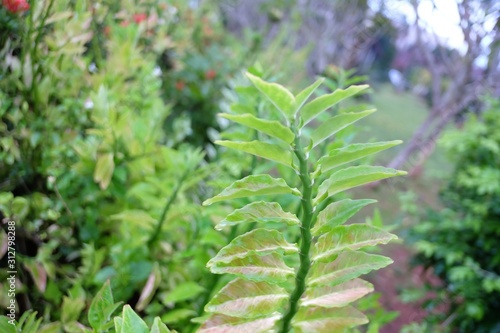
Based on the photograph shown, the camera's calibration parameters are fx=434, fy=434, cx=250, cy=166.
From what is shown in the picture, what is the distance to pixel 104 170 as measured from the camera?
0.77 m

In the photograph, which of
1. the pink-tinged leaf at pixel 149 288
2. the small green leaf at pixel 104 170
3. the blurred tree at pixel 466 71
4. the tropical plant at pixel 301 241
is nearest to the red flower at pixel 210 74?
the blurred tree at pixel 466 71

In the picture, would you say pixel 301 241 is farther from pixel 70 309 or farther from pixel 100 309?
pixel 70 309

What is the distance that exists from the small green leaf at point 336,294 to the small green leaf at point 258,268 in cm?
4

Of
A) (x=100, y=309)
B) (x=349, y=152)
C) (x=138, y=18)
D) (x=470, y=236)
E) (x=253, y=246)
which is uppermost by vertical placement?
(x=138, y=18)

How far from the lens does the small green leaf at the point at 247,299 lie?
1.30ft

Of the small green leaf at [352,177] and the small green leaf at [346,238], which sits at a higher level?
the small green leaf at [352,177]

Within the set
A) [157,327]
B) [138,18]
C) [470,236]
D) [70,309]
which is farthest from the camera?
[470,236]

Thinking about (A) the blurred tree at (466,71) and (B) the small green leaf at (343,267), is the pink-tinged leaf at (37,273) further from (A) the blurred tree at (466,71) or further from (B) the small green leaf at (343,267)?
(A) the blurred tree at (466,71)

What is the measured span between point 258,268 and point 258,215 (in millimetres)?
53

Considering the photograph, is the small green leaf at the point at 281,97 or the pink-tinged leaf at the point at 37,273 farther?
the pink-tinged leaf at the point at 37,273

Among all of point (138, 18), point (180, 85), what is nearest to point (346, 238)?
point (138, 18)

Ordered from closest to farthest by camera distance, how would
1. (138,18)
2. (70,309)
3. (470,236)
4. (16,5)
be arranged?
1. (70,309)
2. (16,5)
3. (138,18)
4. (470,236)

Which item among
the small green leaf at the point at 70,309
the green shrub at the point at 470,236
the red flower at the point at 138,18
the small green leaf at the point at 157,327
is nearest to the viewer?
the small green leaf at the point at 157,327

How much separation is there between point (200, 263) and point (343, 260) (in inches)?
13.9
